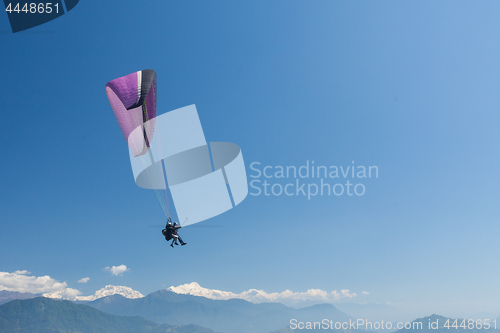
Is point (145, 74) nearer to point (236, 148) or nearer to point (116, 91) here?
point (116, 91)

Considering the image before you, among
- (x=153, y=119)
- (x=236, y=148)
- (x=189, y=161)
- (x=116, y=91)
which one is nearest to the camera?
(x=116, y=91)

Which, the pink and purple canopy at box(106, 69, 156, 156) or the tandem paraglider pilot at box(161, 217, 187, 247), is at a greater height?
the pink and purple canopy at box(106, 69, 156, 156)

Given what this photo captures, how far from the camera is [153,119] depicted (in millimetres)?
25938

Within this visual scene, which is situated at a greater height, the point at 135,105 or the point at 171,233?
the point at 135,105

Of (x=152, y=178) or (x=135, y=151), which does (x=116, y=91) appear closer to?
(x=135, y=151)

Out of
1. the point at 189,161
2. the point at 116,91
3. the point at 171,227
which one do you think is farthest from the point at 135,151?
the point at 189,161

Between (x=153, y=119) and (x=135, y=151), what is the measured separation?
10.2ft

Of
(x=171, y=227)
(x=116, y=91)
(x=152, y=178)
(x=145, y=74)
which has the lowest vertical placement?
(x=171, y=227)

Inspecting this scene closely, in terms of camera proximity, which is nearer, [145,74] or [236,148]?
[145,74]

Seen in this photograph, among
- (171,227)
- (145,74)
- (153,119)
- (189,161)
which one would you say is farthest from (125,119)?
(189,161)

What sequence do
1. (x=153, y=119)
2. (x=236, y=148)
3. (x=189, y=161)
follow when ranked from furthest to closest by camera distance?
(x=189, y=161) < (x=236, y=148) < (x=153, y=119)

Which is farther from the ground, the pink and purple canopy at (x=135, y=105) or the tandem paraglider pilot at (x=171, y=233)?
the pink and purple canopy at (x=135, y=105)

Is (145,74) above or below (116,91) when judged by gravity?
above

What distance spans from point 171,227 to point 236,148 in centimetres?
1214
